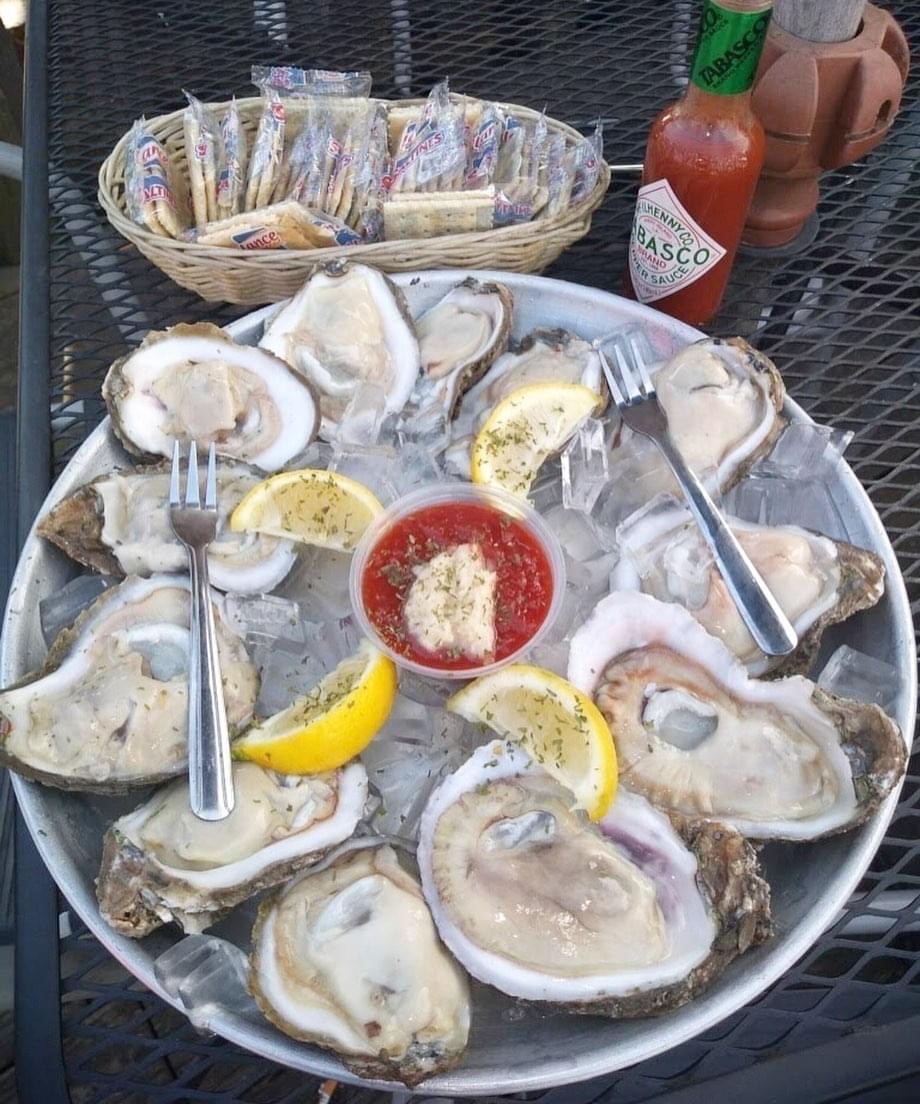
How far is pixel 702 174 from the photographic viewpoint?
1350mm

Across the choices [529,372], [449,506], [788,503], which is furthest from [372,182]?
[788,503]

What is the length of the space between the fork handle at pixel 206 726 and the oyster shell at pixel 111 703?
0.04 meters

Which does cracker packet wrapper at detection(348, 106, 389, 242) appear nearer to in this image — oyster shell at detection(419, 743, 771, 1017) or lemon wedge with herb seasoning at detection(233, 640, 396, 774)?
lemon wedge with herb seasoning at detection(233, 640, 396, 774)

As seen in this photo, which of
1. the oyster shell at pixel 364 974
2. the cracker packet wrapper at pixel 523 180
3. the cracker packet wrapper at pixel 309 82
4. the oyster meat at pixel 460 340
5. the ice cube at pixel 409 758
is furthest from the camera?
the cracker packet wrapper at pixel 309 82

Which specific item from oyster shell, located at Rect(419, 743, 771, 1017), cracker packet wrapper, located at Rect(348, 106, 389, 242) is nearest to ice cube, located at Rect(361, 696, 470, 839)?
oyster shell, located at Rect(419, 743, 771, 1017)

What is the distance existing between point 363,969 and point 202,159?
143 cm

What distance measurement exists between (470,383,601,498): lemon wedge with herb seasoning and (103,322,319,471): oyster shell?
298 mm

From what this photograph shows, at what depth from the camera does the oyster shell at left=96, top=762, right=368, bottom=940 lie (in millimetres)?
998

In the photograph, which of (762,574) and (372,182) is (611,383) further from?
(372,182)

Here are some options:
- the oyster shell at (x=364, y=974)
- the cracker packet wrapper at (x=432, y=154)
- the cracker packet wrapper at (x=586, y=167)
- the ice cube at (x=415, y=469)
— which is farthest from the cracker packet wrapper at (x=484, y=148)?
the oyster shell at (x=364, y=974)

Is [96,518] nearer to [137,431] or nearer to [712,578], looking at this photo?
[137,431]

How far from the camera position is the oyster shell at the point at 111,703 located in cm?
108

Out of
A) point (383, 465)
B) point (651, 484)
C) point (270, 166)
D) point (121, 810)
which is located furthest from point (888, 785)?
point (270, 166)

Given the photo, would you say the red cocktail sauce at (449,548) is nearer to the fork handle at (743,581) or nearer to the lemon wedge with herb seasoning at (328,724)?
the lemon wedge with herb seasoning at (328,724)
